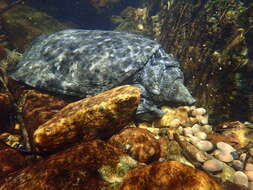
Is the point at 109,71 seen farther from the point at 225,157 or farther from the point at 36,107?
the point at 225,157

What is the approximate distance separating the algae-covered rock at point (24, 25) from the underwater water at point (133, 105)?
5.91 ft

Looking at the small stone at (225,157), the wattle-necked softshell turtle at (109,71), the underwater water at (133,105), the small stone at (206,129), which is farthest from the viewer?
the wattle-necked softshell turtle at (109,71)

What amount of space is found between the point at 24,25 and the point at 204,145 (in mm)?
9103

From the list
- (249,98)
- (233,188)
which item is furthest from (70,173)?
A: (249,98)

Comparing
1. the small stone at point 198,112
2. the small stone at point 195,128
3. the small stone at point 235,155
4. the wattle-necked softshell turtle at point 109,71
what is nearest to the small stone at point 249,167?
the small stone at point 235,155

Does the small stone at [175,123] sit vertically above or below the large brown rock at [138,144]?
below

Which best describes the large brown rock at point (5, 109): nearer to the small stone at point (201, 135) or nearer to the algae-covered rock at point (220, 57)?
the small stone at point (201, 135)

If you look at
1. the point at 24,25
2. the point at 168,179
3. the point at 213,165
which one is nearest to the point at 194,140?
the point at 213,165

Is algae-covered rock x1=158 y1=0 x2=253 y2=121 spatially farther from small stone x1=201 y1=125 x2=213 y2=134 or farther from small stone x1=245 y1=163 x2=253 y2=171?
small stone x1=245 y1=163 x2=253 y2=171

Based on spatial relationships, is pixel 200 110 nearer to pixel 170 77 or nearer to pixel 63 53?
pixel 170 77

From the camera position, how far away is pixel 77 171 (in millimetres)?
2635

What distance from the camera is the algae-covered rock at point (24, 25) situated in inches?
344

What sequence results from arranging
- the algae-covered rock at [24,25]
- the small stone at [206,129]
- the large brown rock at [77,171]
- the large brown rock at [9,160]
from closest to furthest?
the large brown rock at [77,171] → the large brown rock at [9,160] → the small stone at [206,129] → the algae-covered rock at [24,25]

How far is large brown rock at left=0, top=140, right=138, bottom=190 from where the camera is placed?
252 centimetres
